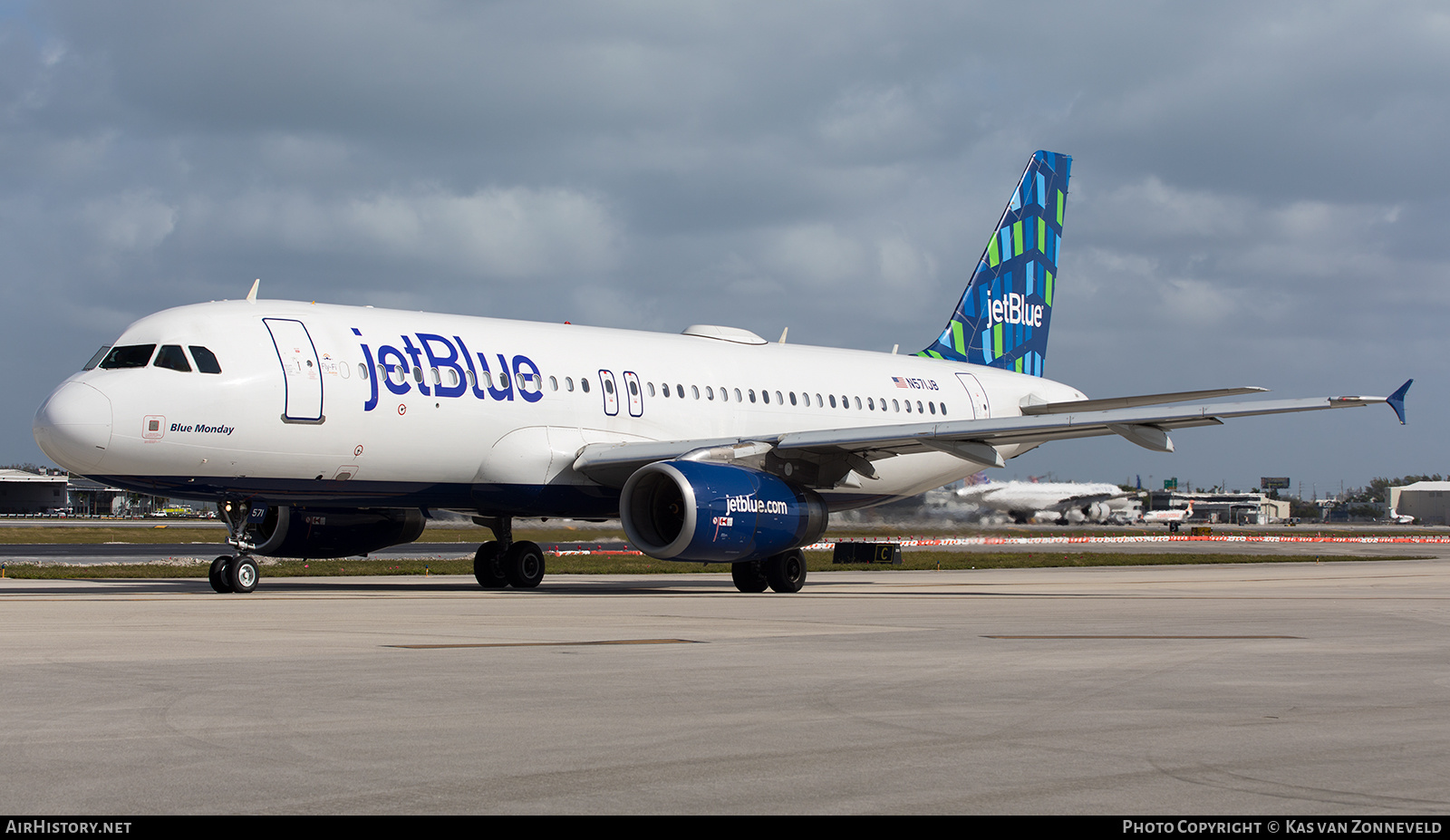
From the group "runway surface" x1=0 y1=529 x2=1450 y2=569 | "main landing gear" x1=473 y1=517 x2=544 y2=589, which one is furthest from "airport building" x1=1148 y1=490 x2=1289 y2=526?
"main landing gear" x1=473 y1=517 x2=544 y2=589

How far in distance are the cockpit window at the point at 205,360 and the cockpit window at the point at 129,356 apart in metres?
0.53

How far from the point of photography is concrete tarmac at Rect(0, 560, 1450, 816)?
547 cm

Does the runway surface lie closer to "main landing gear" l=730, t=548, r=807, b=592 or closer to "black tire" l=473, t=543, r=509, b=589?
"black tire" l=473, t=543, r=509, b=589

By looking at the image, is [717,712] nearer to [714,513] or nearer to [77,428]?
[714,513]

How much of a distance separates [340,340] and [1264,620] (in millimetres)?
12738

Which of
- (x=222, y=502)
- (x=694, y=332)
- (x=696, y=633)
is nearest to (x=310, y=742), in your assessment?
(x=696, y=633)

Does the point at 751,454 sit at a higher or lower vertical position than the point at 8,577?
higher

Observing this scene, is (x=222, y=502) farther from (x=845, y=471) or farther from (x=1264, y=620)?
(x=1264, y=620)

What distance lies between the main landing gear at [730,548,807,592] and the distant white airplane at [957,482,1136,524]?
29312 mm

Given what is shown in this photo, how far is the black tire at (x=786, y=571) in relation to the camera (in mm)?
22547

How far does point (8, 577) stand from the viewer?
2441cm

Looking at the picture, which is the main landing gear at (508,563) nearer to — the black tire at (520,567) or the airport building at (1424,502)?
the black tire at (520,567)

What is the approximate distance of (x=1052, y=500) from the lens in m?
79.2
